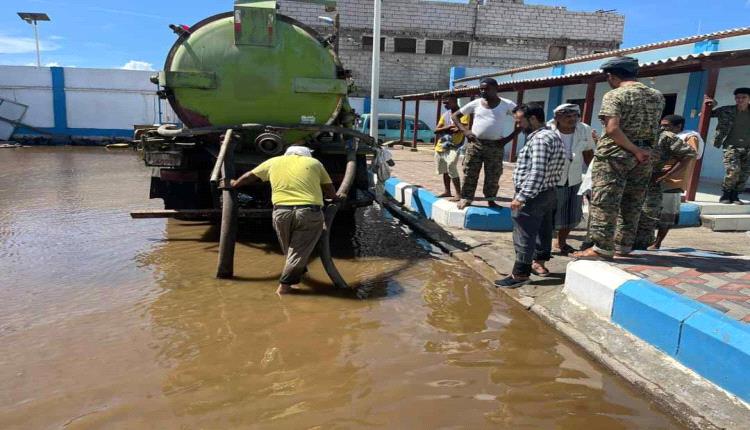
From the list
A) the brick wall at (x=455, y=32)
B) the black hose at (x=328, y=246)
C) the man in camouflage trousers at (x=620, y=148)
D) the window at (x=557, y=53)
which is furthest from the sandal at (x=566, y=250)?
the window at (x=557, y=53)

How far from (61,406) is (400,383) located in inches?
67.7

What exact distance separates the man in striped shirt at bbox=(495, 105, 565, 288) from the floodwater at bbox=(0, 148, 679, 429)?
0.41 m

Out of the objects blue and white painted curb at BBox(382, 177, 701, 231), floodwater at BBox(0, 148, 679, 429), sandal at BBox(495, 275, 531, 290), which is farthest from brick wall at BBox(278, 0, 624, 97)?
sandal at BBox(495, 275, 531, 290)

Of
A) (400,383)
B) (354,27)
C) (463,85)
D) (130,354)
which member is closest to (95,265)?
(130,354)

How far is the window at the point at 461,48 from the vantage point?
27703mm

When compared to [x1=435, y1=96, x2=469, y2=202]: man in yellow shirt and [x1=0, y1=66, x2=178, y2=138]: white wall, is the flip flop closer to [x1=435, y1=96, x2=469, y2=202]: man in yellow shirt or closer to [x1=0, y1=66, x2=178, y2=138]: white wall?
[x1=435, y1=96, x2=469, y2=202]: man in yellow shirt

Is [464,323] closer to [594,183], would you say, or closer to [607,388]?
[607,388]

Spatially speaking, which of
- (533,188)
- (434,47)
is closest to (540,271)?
(533,188)

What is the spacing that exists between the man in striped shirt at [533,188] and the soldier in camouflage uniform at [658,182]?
107 centimetres

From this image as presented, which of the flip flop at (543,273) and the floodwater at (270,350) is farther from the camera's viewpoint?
the flip flop at (543,273)

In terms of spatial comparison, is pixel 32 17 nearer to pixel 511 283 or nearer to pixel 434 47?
pixel 434 47

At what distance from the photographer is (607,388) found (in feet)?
9.04

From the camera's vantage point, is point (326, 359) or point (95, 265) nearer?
point (326, 359)

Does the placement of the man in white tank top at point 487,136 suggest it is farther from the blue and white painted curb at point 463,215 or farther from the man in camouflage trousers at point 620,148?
the man in camouflage trousers at point 620,148
